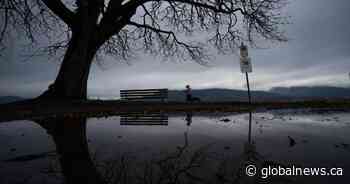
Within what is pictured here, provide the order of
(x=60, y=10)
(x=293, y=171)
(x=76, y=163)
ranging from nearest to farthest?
1. (x=293, y=171)
2. (x=76, y=163)
3. (x=60, y=10)

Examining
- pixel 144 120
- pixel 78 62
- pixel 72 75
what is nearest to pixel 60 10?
pixel 78 62

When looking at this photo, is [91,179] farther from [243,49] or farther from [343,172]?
[243,49]

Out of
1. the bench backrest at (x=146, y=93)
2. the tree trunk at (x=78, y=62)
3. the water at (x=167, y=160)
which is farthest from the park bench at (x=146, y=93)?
the water at (x=167, y=160)

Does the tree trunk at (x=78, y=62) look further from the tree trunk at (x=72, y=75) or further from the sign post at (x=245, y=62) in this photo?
the sign post at (x=245, y=62)

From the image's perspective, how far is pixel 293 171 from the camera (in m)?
1.99

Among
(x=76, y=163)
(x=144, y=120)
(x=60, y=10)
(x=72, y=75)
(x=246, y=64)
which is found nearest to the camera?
(x=76, y=163)

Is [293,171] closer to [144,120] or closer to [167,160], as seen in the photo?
[167,160]

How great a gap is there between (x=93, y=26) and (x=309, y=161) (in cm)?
1148

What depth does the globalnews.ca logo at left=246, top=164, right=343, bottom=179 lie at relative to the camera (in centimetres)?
191

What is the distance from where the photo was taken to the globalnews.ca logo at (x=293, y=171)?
1.91 m

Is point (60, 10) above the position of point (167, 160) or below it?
above

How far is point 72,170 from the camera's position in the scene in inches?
84.5

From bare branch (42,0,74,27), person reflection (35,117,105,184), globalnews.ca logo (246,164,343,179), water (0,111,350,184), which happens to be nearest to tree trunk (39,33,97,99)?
bare branch (42,0,74,27)

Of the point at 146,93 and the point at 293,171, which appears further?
the point at 146,93
